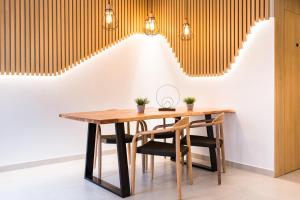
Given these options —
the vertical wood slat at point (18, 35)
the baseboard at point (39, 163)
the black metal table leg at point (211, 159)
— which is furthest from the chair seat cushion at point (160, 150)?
the vertical wood slat at point (18, 35)

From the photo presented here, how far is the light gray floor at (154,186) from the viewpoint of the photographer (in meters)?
3.21

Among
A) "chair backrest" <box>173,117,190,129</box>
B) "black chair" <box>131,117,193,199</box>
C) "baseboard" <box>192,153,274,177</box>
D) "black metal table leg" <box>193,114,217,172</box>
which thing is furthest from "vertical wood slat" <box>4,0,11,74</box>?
"baseboard" <box>192,153,274,177</box>

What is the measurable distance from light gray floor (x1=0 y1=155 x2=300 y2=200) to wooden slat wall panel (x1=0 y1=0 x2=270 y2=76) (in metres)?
1.45

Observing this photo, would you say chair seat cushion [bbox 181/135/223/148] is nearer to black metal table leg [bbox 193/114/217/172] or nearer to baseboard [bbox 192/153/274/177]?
black metal table leg [bbox 193/114/217/172]

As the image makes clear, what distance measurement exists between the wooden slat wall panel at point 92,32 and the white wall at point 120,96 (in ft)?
0.50

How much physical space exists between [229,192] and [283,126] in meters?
1.26

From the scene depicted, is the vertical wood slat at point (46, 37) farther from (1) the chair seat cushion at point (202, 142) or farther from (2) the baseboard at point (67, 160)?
(1) the chair seat cushion at point (202, 142)

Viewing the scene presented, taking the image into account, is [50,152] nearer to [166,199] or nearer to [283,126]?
[166,199]

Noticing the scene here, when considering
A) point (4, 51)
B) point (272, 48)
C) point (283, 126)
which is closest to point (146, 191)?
point (283, 126)

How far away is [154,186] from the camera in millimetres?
3535

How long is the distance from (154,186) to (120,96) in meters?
2.18

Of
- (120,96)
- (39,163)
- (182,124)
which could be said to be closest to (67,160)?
(39,163)

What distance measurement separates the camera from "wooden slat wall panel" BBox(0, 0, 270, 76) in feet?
13.5

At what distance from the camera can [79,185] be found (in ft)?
11.7
